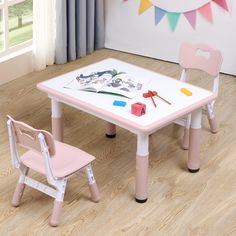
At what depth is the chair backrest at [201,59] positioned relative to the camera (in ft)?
11.4

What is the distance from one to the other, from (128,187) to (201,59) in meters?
0.90

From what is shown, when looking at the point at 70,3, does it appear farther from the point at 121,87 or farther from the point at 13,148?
the point at 13,148

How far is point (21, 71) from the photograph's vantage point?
4523 mm

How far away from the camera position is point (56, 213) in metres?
2.87

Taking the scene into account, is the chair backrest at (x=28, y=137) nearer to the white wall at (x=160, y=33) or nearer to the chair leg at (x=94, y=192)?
the chair leg at (x=94, y=192)

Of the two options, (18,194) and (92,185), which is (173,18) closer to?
(92,185)

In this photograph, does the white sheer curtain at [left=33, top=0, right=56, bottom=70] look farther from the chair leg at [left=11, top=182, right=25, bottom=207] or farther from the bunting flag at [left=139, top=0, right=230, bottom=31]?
the chair leg at [left=11, top=182, right=25, bottom=207]

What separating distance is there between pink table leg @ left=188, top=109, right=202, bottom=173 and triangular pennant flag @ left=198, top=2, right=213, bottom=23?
154 centimetres

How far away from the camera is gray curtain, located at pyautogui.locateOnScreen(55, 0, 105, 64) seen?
4.61 meters

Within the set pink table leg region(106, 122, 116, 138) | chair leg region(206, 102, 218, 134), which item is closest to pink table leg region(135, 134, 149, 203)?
pink table leg region(106, 122, 116, 138)

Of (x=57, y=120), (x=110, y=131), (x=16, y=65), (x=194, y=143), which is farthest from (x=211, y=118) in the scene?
(x=16, y=65)

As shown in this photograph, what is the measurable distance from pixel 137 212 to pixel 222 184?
0.54 m

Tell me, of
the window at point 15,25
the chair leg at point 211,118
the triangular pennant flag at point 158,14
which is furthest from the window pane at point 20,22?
the chair leg at point 211,118

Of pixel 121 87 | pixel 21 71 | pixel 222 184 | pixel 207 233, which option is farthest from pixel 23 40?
pixel 207 233
